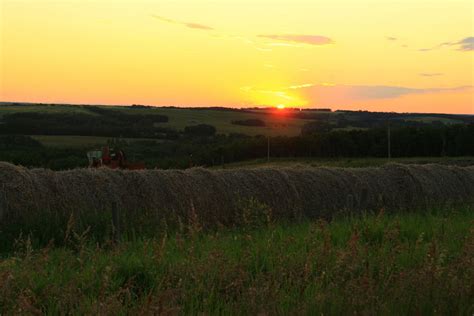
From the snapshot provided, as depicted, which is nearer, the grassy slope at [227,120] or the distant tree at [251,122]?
the grassy slope at [227,120]

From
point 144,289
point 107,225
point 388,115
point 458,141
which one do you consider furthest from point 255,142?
point 144,289

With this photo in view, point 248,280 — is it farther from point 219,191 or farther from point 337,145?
point 337,145

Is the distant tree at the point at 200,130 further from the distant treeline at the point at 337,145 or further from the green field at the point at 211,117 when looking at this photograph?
the distant treeline at the point at 337,145

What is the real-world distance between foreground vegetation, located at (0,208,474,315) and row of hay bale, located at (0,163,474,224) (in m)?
2.89

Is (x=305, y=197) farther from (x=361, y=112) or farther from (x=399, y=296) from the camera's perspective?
(x=361, y=112)

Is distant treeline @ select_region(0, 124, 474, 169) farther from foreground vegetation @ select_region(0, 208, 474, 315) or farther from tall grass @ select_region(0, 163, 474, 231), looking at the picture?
foreground vegetation @ select_region(0, 208, 474, 315)

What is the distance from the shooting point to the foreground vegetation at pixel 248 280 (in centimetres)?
444

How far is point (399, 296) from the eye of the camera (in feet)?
15.4

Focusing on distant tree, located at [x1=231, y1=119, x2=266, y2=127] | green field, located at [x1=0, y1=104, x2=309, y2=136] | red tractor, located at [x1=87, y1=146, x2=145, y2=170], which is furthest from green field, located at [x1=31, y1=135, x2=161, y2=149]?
red tractor, located at [x1=87, y1=146, x2=145, y2=170]

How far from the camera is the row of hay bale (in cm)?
1103

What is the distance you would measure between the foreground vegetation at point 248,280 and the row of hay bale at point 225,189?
289 cm

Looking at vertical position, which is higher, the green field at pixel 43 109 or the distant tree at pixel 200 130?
the green field at pixel 43 109

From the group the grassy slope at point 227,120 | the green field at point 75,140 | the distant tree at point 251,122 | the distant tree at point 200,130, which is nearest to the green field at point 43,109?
the grassy slope at point 227,120

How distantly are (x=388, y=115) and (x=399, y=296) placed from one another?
89176mm
